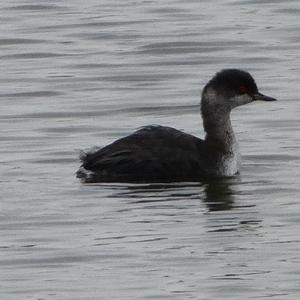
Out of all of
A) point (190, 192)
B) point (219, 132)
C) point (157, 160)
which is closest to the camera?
point (190, 192)

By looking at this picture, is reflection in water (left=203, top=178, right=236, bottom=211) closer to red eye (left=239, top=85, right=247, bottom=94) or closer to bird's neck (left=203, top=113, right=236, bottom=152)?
bird's neck (left=203, top=113, right=236, bottom=152)

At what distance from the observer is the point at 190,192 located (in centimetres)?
1577

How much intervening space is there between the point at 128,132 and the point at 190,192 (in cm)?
258

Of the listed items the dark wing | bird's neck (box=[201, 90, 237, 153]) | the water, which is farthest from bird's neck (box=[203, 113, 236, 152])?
the dark wing

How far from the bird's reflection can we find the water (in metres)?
0.02

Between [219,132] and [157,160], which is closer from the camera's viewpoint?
[157,160]

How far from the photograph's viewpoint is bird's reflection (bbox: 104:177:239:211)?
50.4ft

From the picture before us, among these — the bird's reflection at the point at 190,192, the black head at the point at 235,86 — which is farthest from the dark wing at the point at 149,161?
the black head at the point at 235,86

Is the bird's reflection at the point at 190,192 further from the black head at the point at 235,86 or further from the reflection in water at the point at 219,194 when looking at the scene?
the black head at the point at 235,86

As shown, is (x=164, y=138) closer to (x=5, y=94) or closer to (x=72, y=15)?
(x=5, y=94)

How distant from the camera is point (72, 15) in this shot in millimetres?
25656

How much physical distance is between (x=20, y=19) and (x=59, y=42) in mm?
1921

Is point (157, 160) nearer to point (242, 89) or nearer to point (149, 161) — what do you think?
point (149, 161)

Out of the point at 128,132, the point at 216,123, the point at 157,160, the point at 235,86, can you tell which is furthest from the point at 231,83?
the point at 128,132
